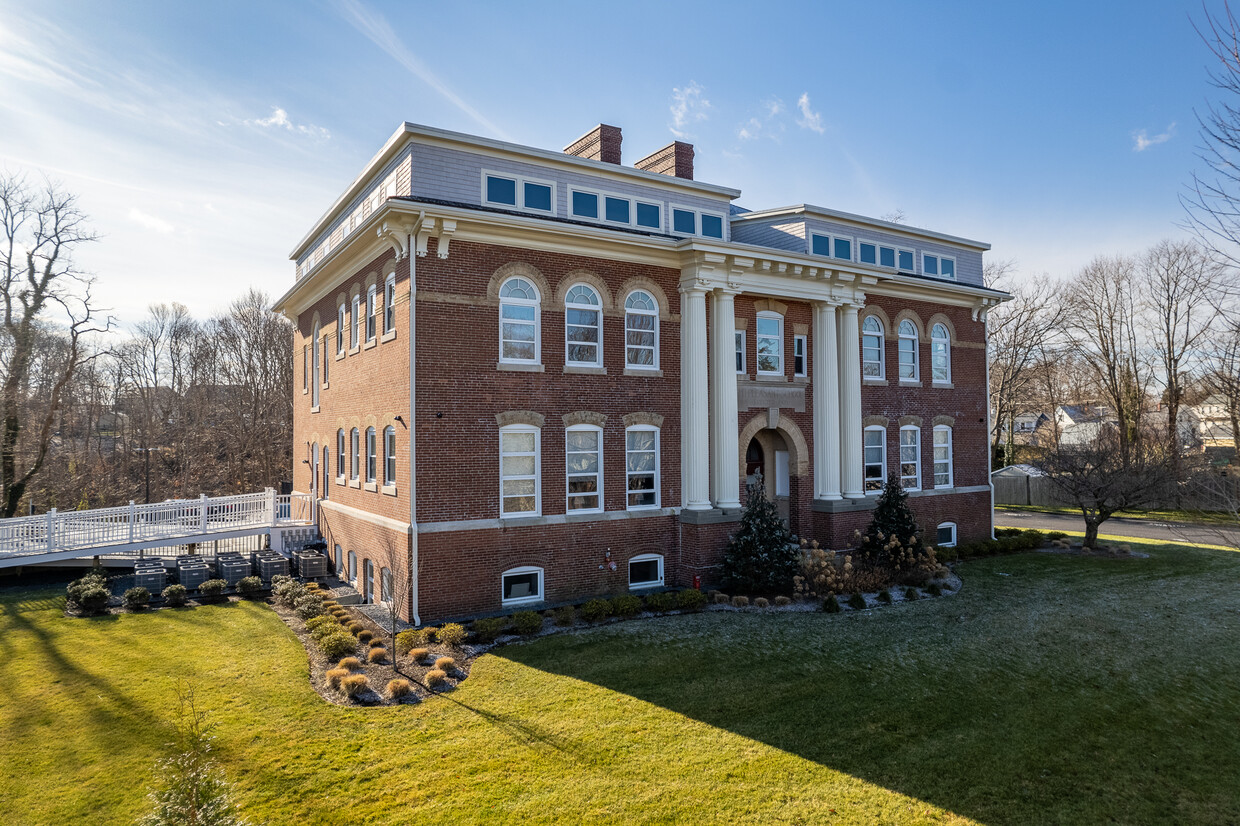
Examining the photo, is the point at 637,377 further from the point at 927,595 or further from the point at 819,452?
the point at 927,595

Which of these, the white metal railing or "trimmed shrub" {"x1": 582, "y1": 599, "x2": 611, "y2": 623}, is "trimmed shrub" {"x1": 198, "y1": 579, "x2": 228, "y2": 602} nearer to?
the white metal railing

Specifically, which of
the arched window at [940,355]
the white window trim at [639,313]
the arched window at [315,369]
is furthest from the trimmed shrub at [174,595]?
the arched window at [940,355]

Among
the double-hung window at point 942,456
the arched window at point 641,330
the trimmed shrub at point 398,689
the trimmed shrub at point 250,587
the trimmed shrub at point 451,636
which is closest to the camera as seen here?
the trimmed shrub at point 398,689

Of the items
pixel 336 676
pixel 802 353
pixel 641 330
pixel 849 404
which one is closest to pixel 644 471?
pixel 641 330

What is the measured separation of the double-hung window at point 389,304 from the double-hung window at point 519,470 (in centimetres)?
402

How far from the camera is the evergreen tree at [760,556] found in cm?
1717

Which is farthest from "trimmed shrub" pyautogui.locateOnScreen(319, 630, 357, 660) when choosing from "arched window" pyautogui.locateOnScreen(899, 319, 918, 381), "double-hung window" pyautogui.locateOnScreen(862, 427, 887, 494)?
"arched window" pyautogui.locateOnScreen(899, 319, 918, 381)

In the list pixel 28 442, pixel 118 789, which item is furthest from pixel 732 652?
pixel 28 442

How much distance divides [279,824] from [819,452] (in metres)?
17.4

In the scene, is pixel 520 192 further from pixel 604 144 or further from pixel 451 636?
pixel 451 636

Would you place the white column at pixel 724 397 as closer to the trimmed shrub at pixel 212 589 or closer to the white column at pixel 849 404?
the white column at pixel 849 404

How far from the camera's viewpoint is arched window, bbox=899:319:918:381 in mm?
24203

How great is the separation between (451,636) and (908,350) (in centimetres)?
1886

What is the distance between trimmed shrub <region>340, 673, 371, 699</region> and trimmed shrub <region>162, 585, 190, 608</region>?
9011 mm
